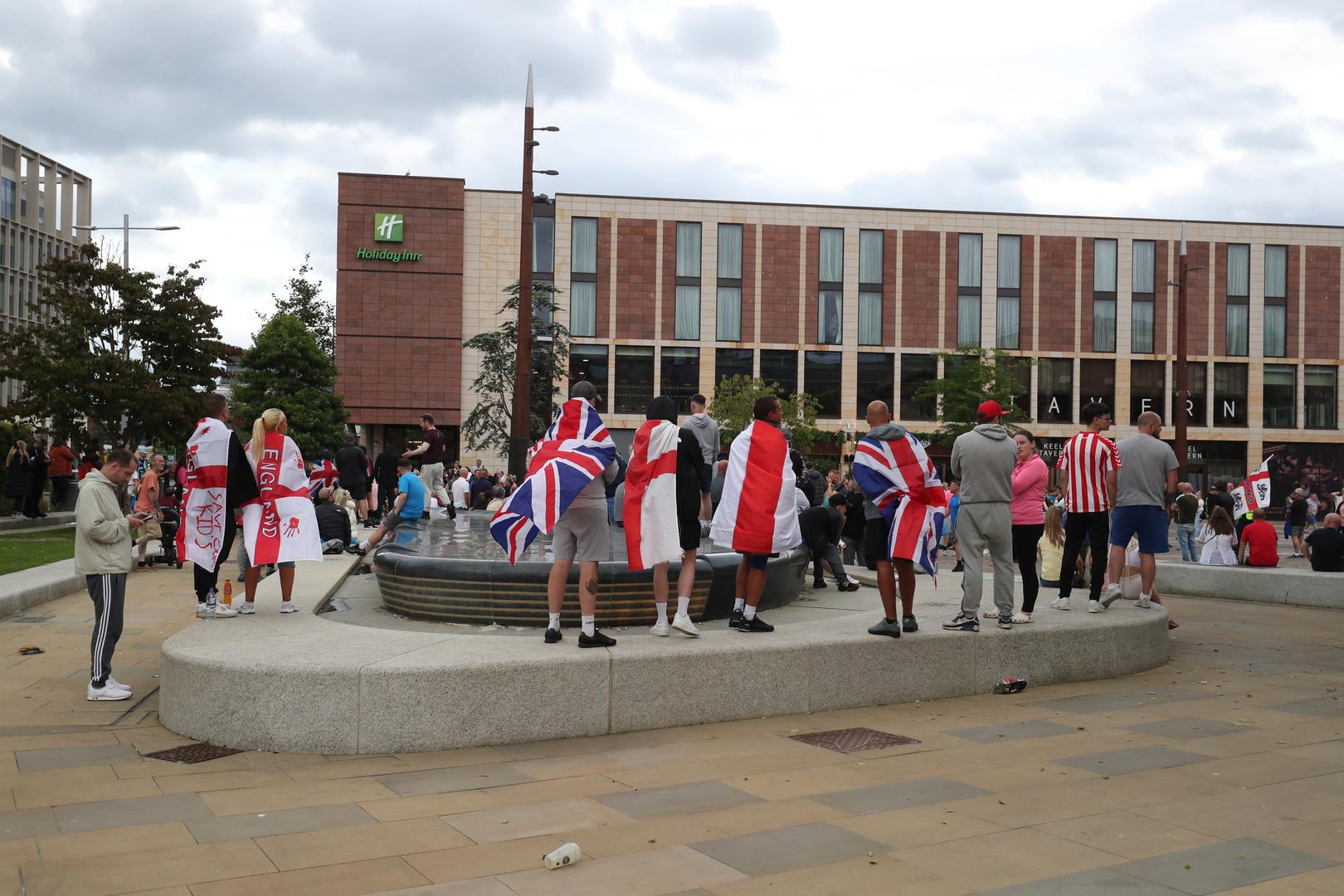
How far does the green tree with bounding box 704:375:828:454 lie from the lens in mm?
51875

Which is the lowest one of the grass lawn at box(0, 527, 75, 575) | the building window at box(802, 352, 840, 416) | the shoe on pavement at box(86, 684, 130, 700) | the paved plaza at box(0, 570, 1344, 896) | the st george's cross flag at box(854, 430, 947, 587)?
the shoe on pavement at box(86, 684, 130, 700)

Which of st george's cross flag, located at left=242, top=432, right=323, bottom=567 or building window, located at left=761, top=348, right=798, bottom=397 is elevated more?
building window, located at left=761, top=348, right=798, bottom=397

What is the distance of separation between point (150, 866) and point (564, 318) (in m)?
54.5

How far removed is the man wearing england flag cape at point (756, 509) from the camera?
839 centimetres

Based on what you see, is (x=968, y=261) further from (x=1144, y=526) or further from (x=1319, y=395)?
(x=1144, y=526)

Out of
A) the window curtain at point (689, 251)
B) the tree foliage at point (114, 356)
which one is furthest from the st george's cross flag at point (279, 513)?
the window curtain at point (689, 251)

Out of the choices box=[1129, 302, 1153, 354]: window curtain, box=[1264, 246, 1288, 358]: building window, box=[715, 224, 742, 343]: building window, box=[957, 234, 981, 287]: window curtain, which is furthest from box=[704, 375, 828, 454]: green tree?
box=[1264, 246, 1288, 358]: building window

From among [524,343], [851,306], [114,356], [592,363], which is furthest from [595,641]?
[851,306]

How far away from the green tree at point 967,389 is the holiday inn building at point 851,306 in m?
3.39

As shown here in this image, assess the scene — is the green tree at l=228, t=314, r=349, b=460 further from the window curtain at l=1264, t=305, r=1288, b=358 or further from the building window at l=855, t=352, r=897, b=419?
the window curtain at l=1264, t=305, r=1288, b=358

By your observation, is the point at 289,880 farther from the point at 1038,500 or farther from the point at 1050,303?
the point at 1050,303

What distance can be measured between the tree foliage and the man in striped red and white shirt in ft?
74.4

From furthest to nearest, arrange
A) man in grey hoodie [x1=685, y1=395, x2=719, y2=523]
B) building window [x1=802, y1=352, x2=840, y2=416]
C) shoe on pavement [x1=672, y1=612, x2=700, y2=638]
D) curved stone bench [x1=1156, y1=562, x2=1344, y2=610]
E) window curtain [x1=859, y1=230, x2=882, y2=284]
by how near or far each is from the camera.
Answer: window curtain [x1=859, y1=230, x2=882, y2=284] → building window [x1=802, y1=352, x2=840, y2=416] → curved stone bench [x1=1156, y1=562, x2=1344, y2=610] → man in grey hoodie [x1=685, y1=395, x2=719, y2=523] → shoe on pavement [x1=672, y1=612, x2=700, y2=638]

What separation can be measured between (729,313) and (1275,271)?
1104 inches
